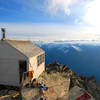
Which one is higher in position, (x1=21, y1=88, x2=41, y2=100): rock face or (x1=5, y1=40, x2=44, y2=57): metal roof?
(x1=5, y1=40, x2=44, y2=57): metal roof

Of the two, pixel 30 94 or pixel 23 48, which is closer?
pixel 30 94

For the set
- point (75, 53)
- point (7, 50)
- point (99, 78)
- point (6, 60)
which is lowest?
point (99, 78)

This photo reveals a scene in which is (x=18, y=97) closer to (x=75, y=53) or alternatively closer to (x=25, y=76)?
(x=25, y=76)

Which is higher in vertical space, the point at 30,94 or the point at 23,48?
the point at 23,48

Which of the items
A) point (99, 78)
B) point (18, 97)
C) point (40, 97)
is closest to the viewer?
point (40, 97)

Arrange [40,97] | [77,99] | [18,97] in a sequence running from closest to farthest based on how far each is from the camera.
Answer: [40,97]
[77,99]
[18,97]

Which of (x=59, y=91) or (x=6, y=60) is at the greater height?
(x=6, y=60)

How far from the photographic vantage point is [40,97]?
598 centimetres

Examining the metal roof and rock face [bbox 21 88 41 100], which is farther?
the metal roof

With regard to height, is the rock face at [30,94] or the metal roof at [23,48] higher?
the metal roof at [23,48]

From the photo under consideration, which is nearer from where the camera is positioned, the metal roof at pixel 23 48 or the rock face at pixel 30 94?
the rock face at pixel 30 94

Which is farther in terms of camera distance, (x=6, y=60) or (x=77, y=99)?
(x=6, y=60)

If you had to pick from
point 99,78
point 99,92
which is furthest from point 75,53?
point 99,92

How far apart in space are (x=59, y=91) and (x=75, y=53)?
138 ft
